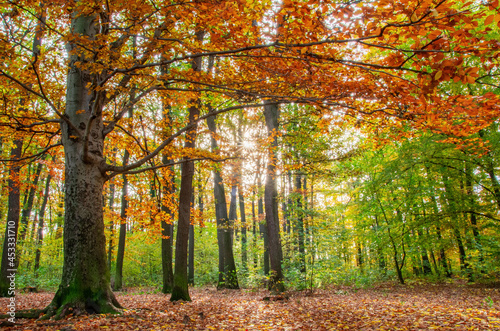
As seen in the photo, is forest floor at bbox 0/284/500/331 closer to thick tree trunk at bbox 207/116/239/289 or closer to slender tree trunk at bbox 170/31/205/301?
slender tree trunk at bbox 170/31/205/301

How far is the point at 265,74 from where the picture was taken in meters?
4.90

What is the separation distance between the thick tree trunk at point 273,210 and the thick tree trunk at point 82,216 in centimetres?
438

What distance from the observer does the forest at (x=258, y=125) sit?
333cm

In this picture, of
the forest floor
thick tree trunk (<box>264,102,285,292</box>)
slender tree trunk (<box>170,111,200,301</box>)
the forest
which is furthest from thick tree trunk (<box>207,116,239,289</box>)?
the forest floor

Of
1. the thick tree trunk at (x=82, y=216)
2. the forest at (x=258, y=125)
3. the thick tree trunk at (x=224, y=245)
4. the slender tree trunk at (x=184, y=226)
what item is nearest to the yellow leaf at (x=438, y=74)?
the forest at (x=258, y=125)

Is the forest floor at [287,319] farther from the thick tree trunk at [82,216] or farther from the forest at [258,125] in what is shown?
the thick tree trunk at [82,216]

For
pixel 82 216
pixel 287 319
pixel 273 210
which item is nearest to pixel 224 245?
pixel 273 210

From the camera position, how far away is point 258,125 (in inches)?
573

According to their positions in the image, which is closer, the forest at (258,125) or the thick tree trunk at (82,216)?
the forest at (258,125)

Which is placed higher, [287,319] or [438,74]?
[438,74]

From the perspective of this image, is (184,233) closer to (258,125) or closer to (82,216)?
(82,216)

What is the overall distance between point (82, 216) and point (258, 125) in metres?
10.8

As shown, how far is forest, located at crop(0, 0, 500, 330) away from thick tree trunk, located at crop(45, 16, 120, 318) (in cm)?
3

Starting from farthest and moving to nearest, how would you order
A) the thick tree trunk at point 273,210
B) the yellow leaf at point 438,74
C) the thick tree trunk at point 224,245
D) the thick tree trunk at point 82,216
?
the thick tree trunk at point 224,245
the thick tree trunk at point 273,210
the thick tree trunk at point 82,216
the yellow leaf at point 438,74
